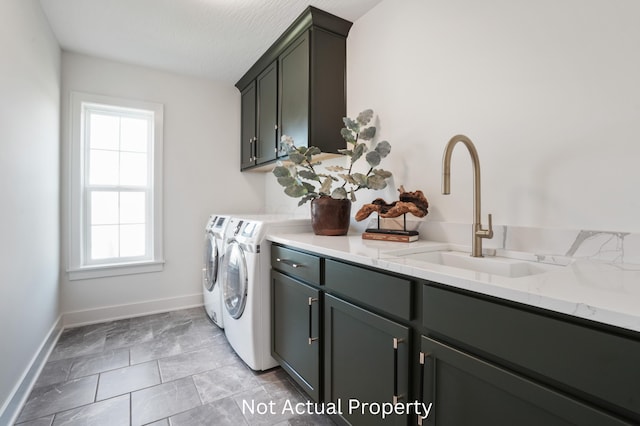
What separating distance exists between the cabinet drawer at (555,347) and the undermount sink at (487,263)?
0.44 metres

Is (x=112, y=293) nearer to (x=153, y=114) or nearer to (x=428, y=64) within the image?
(x=153, y=114)

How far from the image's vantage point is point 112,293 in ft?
9.38

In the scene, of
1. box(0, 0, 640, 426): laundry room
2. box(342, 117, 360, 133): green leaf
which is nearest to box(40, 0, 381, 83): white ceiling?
box(0, 0, 640, 426): laundry room

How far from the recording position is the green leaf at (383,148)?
1.73 m

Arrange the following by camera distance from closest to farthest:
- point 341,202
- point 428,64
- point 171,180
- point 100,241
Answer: point 428,64 < point 341,202 < point 100,241 < point 171,180

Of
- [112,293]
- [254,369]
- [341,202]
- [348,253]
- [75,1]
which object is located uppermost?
[75,1]

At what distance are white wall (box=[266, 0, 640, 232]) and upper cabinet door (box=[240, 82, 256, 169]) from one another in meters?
1.48

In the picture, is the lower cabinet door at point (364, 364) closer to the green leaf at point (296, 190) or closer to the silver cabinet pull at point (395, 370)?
the silver cabinet pull at point (395, 370)

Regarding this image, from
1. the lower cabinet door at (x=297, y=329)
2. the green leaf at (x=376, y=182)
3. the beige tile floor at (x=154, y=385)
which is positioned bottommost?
the beige tile floor at (x=154, y=385)

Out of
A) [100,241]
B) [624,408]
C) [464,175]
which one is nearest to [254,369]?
[464,175]

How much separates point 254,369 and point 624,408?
1.76 metres

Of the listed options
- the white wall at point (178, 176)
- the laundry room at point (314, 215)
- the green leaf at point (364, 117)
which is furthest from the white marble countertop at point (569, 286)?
the white wall at point (178, 176)

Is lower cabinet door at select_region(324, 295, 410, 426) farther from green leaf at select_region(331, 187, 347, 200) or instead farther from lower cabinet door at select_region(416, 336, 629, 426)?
green leaf at select_region(331, 187, 347, 200)

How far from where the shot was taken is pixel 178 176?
10.2 ft
